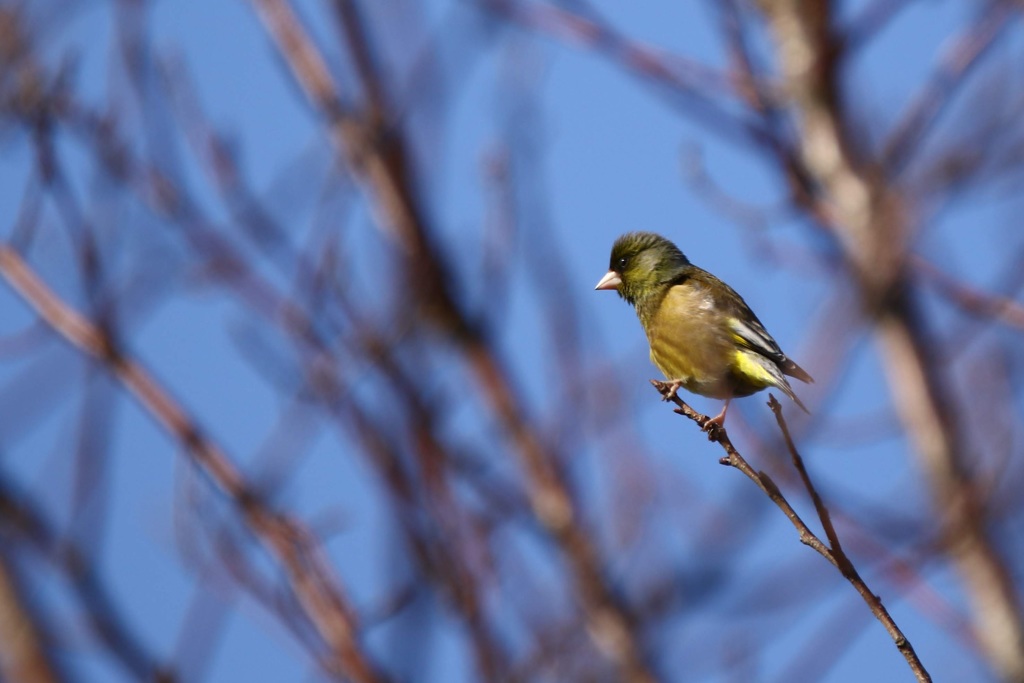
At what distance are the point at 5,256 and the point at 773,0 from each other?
3432mm

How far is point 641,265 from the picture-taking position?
3.85 m

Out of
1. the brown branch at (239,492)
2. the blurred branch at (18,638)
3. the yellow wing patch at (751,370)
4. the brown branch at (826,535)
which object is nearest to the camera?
the brown branch at (826,535)

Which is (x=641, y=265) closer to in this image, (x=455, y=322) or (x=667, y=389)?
Result: (x=667, y=389)

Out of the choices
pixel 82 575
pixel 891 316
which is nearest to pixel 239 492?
pixel 82 575

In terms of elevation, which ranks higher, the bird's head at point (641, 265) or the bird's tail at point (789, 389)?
the bird's head at point (641, 265)

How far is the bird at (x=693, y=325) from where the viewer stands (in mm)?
3430

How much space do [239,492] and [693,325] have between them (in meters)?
1.32

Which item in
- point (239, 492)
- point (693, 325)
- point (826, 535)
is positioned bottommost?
point (826, 535)

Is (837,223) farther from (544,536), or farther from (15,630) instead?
(15,630)

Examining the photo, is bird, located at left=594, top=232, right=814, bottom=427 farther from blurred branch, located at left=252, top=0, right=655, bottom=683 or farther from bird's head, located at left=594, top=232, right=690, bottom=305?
blurred branch, located at left=252, top=0, right=655, bottom=683

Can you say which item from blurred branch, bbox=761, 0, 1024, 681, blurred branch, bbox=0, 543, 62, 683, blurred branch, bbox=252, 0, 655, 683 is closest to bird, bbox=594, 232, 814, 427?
blurred branch, bbox=252, 0, 655, 683

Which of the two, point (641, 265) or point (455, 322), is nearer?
point (641, 265)

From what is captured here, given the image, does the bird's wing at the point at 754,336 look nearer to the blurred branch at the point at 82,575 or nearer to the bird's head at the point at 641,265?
the bird's head at the point at 641,265

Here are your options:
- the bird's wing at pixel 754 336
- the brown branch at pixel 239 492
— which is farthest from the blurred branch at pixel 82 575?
the bird's wing at pixel 754 336
